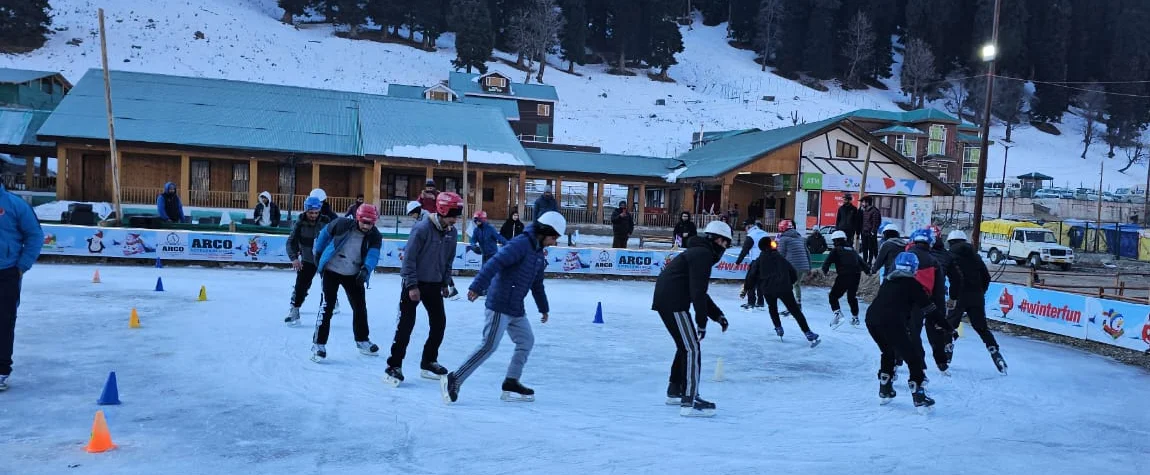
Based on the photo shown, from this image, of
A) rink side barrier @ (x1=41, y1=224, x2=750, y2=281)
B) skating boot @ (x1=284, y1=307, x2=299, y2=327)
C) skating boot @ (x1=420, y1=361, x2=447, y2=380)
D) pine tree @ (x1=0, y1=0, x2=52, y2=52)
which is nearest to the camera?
skating boot @ (x1=420, y1=361, x2=447, y2=380)

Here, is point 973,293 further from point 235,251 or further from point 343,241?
point 235,251

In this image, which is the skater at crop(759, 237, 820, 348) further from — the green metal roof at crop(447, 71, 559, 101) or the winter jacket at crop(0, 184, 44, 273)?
the green metal roof at crop(447, 71, 559, 101)

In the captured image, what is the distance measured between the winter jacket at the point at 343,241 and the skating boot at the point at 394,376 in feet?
4.00

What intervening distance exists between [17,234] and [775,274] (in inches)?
355

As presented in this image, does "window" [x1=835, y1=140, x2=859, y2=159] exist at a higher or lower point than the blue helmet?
higher

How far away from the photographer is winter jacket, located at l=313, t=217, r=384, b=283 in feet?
26.2

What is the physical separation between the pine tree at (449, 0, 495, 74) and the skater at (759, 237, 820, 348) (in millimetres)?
74114

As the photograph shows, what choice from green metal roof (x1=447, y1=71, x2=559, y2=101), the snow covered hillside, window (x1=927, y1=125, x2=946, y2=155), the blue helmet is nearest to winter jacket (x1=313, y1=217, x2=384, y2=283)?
the blue helmet

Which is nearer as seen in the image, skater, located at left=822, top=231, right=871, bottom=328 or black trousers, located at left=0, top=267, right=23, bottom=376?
black trousers, located at left=0, top=267, right=23, bottom=376

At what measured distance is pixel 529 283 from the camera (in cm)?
648

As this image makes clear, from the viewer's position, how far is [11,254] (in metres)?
6.30

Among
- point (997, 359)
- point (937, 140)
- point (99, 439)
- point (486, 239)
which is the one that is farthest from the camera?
point (937, 140)

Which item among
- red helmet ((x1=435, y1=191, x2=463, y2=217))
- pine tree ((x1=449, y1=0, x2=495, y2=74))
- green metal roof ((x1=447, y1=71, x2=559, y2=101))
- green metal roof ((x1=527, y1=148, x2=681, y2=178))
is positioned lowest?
red helmet ((x1=435, y1=191, x2=463, y2=217))

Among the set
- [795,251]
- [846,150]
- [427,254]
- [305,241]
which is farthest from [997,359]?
[846,150]
